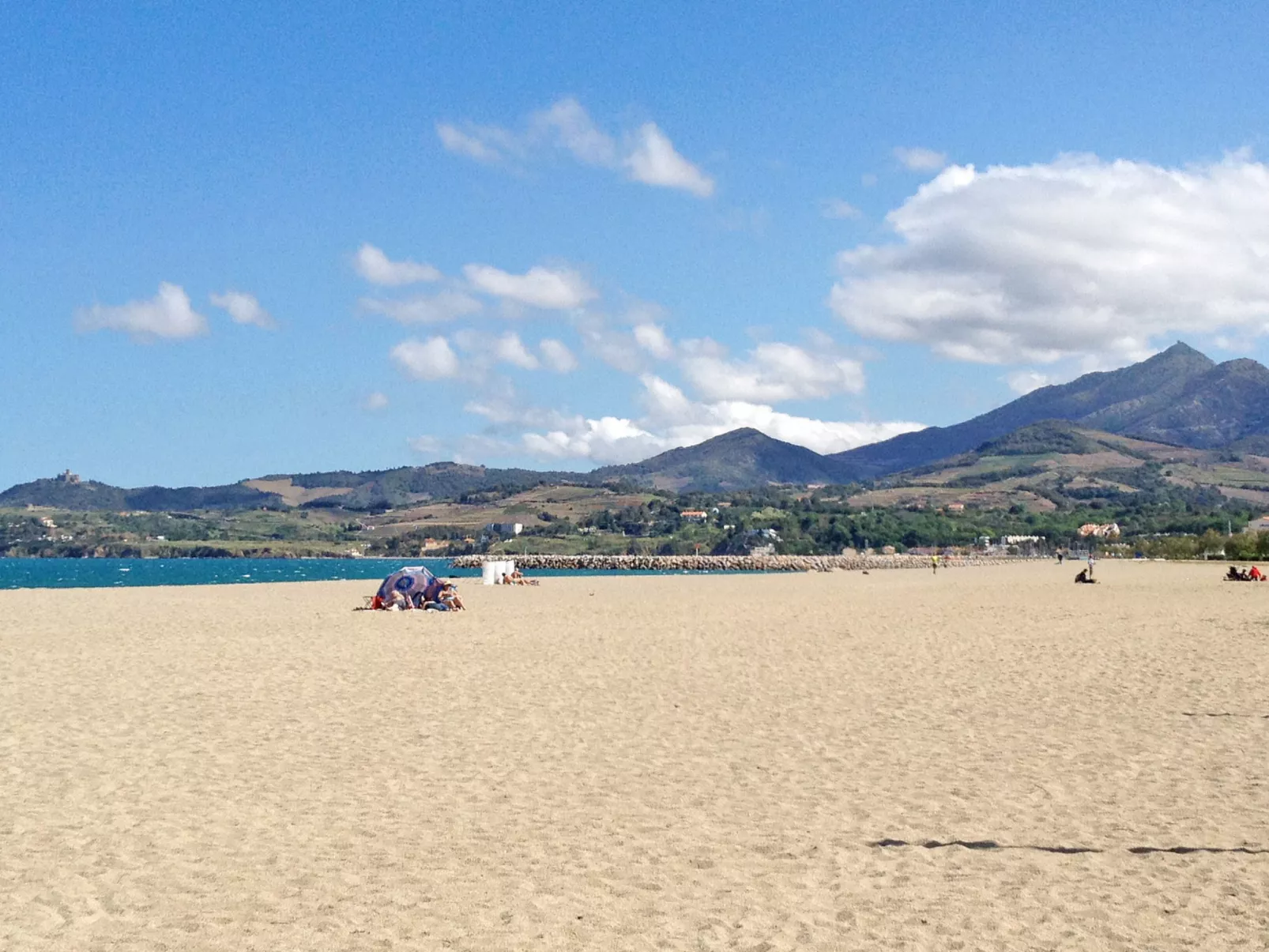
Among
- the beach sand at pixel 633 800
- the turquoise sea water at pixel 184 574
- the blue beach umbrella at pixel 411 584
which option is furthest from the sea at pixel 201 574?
the beach sand at pixel 633 800

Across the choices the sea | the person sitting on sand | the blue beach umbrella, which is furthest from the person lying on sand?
the sea

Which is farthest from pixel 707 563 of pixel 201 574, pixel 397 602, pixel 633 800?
pixel 633 800

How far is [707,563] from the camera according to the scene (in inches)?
6112

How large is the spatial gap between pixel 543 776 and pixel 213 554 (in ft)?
624

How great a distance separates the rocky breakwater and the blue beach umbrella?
110m

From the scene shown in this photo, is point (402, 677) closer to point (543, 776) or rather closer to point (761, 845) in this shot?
point (543, 776)

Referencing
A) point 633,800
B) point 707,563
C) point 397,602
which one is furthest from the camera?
point 707,563

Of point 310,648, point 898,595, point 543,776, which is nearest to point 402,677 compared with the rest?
point 310,648

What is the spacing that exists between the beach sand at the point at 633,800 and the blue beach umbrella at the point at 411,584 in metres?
11.5

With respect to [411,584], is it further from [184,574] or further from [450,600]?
[184,574]

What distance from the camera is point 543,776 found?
362 inches

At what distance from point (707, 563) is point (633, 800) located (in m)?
147

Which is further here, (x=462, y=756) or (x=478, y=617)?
(x=478, y=617)

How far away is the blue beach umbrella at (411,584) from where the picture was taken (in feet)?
98.1
